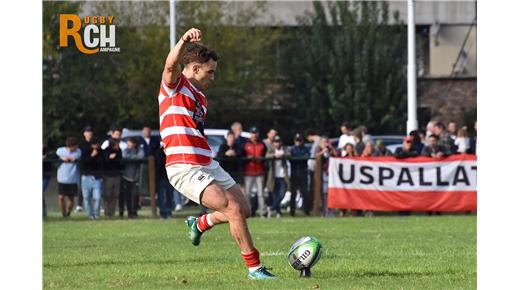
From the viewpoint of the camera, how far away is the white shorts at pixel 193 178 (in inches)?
478

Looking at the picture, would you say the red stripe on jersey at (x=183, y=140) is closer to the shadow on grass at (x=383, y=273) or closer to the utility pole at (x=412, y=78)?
the shadow on grass at (x=383, y=273)

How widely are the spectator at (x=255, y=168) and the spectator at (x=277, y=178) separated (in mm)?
161

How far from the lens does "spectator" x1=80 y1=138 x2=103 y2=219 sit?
86.3ft

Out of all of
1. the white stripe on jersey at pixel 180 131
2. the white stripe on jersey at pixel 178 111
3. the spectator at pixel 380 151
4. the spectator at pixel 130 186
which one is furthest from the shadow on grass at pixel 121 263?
the spectator at pixel 380 151

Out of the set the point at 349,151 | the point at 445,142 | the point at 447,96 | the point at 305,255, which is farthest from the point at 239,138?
the point at 447,96

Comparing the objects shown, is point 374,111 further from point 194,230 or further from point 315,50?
point 194,230

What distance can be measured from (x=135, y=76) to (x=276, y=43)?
696 cm

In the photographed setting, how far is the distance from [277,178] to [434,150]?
3229 mm

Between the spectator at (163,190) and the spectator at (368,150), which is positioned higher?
the spectator at (368,150)

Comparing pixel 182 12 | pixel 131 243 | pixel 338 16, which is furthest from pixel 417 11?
pixel 131 243

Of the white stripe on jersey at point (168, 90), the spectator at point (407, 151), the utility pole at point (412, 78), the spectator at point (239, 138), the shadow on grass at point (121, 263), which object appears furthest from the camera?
the utility pole at point (412, 78)

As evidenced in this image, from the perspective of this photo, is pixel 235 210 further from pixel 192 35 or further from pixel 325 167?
pixel 325 167

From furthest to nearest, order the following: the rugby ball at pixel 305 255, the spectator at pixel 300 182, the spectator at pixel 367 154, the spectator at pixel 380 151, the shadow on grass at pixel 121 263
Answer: the spectator at pixel 380 151
the spectator at pixel 300 182
the spectator at pixel 367 154
the shadow on grass at pixel 121 263
the rugby ball at pixel 305 255

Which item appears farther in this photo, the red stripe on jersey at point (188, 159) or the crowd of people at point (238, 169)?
the crowd of people at point (238, 169)
